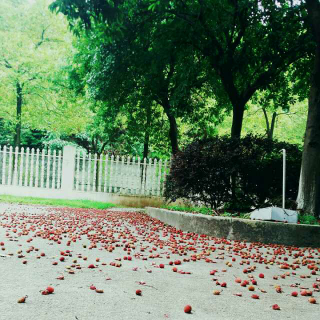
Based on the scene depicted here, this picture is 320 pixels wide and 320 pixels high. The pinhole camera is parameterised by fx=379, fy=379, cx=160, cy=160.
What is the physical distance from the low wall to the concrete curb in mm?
8548

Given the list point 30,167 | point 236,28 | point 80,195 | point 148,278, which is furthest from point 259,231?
point 30,167

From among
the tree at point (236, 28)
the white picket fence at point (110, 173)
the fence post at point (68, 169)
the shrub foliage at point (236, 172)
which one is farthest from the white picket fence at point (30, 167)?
the shrub foliage at point (236, 172)

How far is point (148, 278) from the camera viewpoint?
4156 millimetres

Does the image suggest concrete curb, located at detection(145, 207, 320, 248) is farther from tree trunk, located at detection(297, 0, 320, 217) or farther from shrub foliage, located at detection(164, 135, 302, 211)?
tree trunk, located at detection(297, 0, 320, 217)

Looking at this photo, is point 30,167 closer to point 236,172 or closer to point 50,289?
point 236,172

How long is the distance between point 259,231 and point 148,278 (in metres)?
3.61

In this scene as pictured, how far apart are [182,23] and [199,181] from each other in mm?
5323

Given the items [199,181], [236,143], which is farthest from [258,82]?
[199,181]

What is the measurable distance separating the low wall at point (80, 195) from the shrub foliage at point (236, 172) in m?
6.67

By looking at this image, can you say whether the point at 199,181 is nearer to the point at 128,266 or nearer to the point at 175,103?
the point at 175,103

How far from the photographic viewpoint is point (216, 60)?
38.8 feet

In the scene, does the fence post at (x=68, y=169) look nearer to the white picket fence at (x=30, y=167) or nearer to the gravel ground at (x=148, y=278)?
the white picket fence at (x=30, y=167)

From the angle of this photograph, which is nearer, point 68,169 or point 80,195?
point 68,169

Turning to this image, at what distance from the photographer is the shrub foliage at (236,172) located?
363 inches
